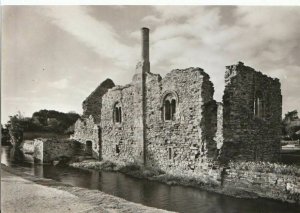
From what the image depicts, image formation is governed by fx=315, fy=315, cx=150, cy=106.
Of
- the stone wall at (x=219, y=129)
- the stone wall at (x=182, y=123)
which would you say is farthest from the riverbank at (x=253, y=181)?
the stone wall at (x=219, y=129)

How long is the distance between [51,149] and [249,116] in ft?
44.6

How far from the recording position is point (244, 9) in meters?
10.7

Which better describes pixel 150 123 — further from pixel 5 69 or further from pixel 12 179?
pixel 5 69

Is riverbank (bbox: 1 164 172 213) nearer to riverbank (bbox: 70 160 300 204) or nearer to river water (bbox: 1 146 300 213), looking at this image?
river water (bbox: 1 146 300 213)

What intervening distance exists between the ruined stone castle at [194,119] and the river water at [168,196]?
190cm

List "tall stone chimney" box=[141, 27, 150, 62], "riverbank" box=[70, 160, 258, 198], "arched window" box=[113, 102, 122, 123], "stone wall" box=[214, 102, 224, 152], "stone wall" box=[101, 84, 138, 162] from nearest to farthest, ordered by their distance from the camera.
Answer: "riverbank" box=[70, 160, 258, 198], "stone wall" box=[214, 102, 224, 152], "tall stone chimney" box=[141, 27, 150, 62], "stone wall" box=[101, 84, 138, 162], "arched window" box=[113, 102, 122, 123]

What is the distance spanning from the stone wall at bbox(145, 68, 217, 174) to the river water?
1.63 m

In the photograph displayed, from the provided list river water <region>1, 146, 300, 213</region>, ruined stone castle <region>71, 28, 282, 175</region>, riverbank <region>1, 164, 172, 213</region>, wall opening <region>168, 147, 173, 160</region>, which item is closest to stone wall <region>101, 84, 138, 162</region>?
ruined stone castle <region>71, 28, 282, 175</region>

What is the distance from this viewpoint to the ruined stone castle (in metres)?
14.1

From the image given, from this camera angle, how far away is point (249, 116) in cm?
1483

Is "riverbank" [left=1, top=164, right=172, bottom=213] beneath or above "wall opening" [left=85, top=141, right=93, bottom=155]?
beneath

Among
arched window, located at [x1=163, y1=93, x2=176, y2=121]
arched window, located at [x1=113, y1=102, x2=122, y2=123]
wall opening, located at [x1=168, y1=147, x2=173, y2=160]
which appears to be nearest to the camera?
Result: wall opening, located at [x1=168, y1=147, x2=173, y2=160]

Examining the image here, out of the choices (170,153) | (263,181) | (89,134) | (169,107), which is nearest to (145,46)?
(169,107)
